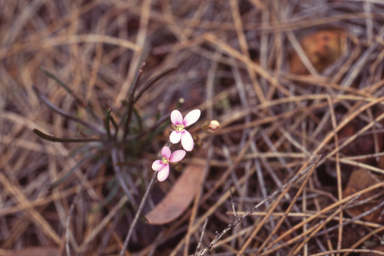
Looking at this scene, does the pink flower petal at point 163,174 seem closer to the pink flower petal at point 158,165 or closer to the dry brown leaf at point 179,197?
the pink flower petal at point 158,165

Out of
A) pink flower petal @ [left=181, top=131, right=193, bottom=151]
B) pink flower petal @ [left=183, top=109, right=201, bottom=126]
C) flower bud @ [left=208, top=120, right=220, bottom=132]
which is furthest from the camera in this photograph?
flower bud @ [left=208, top=120, right=220, bottom=132]

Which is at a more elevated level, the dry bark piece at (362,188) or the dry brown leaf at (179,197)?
the dry brown leaf at (179,197)

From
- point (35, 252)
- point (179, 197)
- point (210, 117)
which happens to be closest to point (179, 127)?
point (179, 197)

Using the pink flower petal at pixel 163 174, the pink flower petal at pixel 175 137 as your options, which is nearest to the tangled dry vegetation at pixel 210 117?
the pink flower petal at pixel 163 174

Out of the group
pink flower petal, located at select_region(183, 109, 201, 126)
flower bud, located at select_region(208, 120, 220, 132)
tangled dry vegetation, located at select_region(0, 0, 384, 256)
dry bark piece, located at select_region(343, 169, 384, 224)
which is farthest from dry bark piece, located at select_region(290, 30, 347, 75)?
A: pink flower petal, located at select_region(183, 109, 201, 126)

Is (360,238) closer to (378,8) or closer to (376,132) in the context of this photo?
(376,132)

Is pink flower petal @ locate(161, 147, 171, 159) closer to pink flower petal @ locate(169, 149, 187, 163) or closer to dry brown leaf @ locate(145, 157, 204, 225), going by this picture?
pink flower petal @ locate(169, 149, 187, 163)
